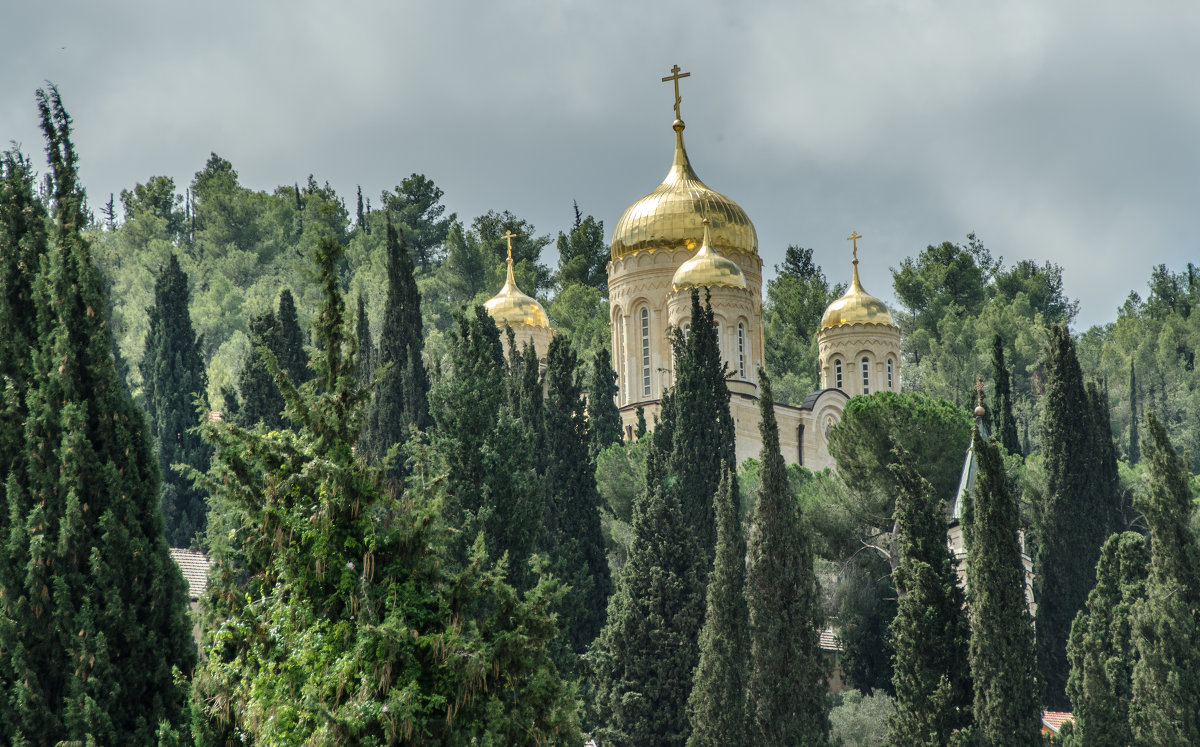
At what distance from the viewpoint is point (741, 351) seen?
36.5 metres

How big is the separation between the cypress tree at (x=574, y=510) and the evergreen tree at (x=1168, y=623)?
7.95 m

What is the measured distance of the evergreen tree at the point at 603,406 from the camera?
30.4 meters

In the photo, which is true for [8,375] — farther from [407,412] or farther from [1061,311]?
[1061,311]

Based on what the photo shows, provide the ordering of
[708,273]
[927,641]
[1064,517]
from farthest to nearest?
[708,273] → [1064,517] → [927,641]

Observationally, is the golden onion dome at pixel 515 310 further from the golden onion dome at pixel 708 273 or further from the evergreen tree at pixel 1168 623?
the evergreen tree at pixel 1168 623

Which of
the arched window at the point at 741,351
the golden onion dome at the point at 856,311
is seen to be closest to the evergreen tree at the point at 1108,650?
the arched window at the point at 741,351

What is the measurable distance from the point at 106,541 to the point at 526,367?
15.9 metres

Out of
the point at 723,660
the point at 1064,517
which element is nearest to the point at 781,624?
the point at 723,660

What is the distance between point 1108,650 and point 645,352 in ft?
63.1

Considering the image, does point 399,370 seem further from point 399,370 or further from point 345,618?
point 345,618

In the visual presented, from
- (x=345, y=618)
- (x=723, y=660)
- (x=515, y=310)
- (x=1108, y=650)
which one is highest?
(x=515, y=310)

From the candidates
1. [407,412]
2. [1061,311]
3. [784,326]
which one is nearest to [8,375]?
[407,412]

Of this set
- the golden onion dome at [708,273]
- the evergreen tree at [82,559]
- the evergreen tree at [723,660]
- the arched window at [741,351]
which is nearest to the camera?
the evergreen tree at [82,559]

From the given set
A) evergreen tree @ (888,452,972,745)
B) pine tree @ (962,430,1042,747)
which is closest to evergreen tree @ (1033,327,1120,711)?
pine tree @ (962,430,1042,747)
